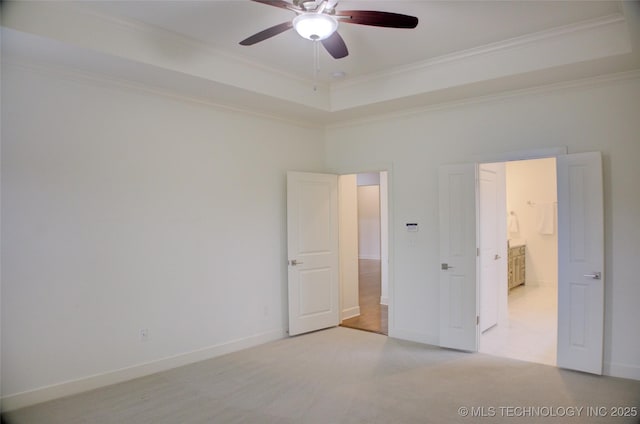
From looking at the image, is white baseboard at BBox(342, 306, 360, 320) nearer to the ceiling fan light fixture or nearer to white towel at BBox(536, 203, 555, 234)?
the ceiling fan light fixture

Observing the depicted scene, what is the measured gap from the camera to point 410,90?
14.1 feet

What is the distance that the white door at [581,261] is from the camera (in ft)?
12.0

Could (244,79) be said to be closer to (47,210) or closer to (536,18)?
(47,210)

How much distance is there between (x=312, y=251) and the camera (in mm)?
5293

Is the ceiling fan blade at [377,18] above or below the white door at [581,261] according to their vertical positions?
above

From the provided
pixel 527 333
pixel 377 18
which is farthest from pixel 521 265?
pixel 377 18

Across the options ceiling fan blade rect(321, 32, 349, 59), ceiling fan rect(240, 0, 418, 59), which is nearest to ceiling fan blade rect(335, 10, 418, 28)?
ceiling fan rect(240, 0, 418, 59)

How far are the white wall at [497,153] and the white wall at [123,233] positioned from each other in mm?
1498

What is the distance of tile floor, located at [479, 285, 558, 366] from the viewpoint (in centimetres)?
429

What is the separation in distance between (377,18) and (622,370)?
12.3 feet

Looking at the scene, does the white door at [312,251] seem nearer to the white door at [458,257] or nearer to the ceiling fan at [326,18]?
the white door at [458,257]

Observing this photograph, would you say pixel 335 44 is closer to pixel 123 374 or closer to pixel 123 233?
pixel 123 233

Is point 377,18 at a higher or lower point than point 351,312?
higher

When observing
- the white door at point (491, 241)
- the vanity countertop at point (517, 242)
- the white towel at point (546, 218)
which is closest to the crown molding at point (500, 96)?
the white door at point (491, 241)
